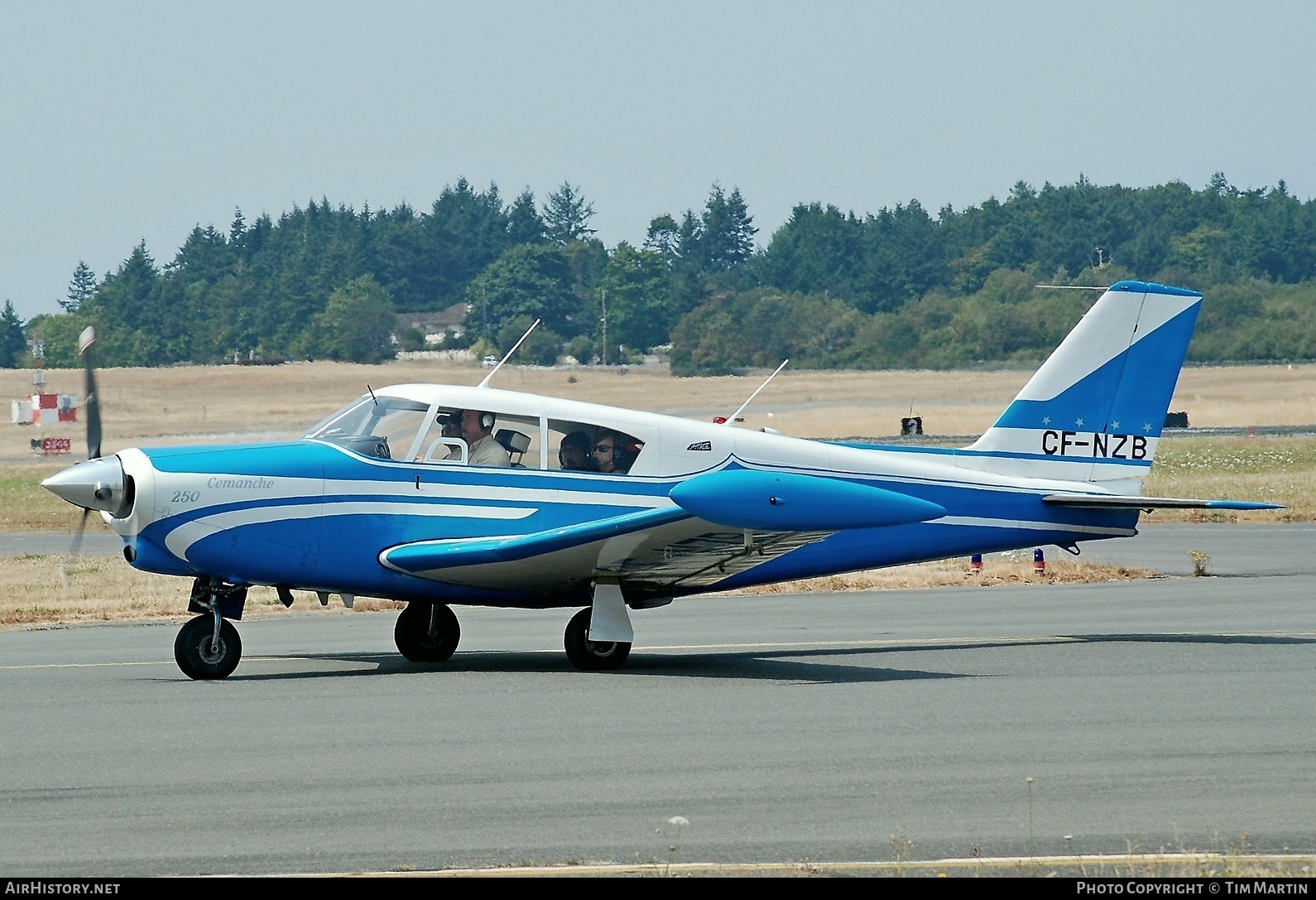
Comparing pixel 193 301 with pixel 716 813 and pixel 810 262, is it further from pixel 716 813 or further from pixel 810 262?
pixel 716 813

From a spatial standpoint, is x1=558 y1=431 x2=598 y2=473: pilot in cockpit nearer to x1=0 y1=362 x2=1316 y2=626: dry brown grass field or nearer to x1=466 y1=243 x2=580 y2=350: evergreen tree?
x1=0 y1=362 x2=1316 y2=626: dry brown grass field

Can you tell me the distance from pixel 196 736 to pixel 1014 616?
Answer: 9.21 m

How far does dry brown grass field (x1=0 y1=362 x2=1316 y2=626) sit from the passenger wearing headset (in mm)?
6968

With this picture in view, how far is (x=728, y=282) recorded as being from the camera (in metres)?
142

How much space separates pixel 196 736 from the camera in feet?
30.7

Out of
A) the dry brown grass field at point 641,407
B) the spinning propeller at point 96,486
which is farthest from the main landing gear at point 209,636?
the dry brown grass field at point 641,407

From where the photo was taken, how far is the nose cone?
11289mm

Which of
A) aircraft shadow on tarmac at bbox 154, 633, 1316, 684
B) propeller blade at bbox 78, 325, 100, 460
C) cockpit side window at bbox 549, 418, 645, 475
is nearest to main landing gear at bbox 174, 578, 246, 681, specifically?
aircraft shadow on tarmac at bbox 154, 633, 1316, 684

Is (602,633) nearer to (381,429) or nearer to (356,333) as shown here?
(381,429)

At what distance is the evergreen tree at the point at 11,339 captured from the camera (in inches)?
5719

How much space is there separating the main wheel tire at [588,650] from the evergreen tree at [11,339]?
144m

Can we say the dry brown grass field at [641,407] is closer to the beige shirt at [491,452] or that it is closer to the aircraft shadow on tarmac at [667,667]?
the aircraft shadow on tarmac at [667,667]

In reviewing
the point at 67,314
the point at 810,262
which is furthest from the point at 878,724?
the point at 67,314

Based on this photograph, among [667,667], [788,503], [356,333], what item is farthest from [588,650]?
[356,333]
